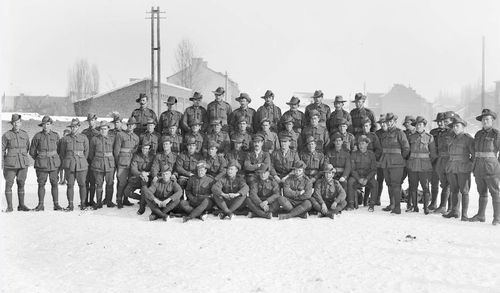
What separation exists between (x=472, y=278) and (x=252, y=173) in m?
5.00

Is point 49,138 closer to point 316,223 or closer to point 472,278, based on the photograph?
point 316,223

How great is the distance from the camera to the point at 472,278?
17.1 ft

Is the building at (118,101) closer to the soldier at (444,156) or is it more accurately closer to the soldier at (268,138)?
the soldier at (268,138)

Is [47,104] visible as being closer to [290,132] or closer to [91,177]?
[91,177]

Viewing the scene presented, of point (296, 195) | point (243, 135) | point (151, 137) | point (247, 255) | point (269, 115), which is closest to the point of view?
point (247, 255)

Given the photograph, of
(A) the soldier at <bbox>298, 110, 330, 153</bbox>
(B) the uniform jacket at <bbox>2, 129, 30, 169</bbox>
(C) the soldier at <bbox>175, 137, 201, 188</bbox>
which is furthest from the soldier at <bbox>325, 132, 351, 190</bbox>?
(B) the uniform jacket at <bbox>2, 129, 30, 169</bbox>

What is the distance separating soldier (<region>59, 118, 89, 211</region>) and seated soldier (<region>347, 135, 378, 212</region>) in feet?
18.6

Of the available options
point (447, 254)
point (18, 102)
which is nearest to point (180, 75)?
point (18, 102)

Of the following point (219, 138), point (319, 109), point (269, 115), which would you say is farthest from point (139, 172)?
point (319, 109)

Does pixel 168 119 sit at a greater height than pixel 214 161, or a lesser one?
greater

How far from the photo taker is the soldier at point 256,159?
30.9 feet

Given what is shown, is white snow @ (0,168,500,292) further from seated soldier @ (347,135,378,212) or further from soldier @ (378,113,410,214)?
seated soldier @ (347,135,378,212)

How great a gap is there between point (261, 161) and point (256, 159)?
11cm

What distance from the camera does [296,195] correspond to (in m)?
8.94
